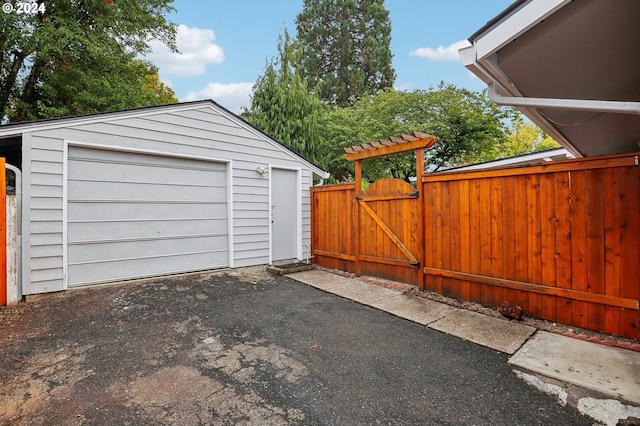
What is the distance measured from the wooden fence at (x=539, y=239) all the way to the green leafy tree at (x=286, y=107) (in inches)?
280

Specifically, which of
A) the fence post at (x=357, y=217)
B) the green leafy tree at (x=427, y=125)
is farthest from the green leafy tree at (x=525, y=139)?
the fence post at (x=357, y=217)

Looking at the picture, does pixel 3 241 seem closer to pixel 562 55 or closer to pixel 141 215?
pixel 141 215

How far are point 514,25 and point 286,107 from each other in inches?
380

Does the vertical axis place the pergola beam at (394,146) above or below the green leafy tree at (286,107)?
below

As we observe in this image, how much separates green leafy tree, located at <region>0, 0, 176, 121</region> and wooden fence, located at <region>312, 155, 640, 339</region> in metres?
9.60

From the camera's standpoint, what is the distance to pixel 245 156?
5.94 m

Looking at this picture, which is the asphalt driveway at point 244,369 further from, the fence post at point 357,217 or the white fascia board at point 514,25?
the white fascia board at point 514,25

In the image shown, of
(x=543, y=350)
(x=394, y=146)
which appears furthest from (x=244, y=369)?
(x=394, y=146)

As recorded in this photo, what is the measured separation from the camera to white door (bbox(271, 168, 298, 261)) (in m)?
6.35

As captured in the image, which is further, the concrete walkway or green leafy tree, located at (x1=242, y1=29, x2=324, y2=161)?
green leafy tree, located at (x1=242, y1=29, x2=324, y2=161)

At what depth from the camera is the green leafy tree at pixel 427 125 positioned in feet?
36.9

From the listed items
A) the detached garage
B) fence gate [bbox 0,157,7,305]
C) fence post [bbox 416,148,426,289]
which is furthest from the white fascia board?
fence gate [bbox 0,157,7,305]

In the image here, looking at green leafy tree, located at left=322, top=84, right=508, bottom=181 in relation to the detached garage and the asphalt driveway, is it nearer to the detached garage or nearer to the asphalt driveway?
the detached garage

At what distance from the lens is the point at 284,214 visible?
649 cm
